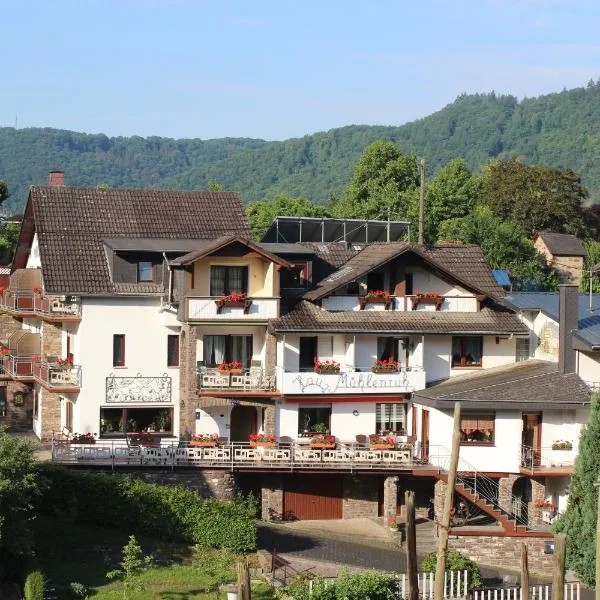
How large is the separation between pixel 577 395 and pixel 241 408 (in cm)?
1168

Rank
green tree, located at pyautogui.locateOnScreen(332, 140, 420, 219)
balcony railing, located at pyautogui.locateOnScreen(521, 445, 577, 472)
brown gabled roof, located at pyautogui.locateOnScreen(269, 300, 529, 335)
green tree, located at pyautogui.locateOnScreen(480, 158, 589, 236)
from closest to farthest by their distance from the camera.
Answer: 1. balcony railing, located at pyautogui.locateOnScreen(521, 445, 577, 472)
2. brown gabled roof, located at pyautogui.locateOnScreen(269, 300, 529, 335)
3. green tree, located at pyautogui.locateOnScreen(332, 140, 420, 219)
4. green tree, located at pyautogui.locateOnScreen(480, 158, 589, 236)

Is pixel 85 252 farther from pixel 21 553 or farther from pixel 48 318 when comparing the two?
pixel 21 553

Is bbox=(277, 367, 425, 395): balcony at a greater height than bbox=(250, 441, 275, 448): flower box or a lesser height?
greater

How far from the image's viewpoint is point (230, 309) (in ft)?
162

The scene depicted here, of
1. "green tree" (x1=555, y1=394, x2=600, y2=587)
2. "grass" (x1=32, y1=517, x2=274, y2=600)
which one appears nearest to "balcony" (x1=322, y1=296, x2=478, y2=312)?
"grass" (x1=32, y1=517, x2=274, y2=600)

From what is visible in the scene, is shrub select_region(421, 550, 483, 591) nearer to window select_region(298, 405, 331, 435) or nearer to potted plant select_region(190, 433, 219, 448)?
window select_region(298, 405, 331, 435)

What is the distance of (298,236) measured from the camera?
189 ft

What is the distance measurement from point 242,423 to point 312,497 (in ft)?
12.5

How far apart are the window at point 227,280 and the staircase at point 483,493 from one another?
28.5 ft

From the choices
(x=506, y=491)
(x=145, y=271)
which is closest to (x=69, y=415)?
(x=145, y=271)

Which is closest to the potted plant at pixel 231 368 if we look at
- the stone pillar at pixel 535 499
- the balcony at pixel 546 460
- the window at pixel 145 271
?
the window at pixel 145 271

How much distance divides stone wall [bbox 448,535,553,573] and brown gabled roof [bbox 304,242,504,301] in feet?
33.6

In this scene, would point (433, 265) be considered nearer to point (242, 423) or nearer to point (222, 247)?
point (222, 247)

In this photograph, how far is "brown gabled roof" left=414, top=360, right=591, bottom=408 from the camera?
153 feet
